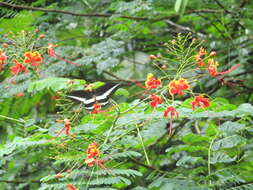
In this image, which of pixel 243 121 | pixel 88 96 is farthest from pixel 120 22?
pixel 88 96

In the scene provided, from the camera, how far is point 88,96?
1956 mm

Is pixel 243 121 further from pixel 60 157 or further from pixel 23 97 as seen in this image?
pixel 23 97

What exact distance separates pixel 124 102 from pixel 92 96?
3.78 ft

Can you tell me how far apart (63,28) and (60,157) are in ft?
7.42

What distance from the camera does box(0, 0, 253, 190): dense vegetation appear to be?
203cm

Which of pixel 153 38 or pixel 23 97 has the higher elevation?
pixel 153 38

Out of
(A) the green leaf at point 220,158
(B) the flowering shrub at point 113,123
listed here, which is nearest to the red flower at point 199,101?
(B) the flowering shrub at point 113,123

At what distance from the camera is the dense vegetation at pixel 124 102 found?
79.9 inches

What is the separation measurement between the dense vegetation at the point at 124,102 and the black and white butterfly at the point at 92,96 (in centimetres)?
3

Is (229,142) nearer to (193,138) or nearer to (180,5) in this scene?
(193,138)

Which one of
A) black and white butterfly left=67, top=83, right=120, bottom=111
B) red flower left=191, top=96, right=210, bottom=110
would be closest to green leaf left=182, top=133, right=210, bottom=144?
red flower left=191, top=96, right=210, bottom=110

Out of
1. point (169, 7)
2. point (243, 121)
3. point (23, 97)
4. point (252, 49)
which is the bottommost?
point (23, 97)

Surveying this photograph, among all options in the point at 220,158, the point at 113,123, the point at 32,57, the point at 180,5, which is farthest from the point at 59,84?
the point at 220,158

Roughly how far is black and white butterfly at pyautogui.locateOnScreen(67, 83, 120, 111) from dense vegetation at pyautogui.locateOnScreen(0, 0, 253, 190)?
0.11 ft
